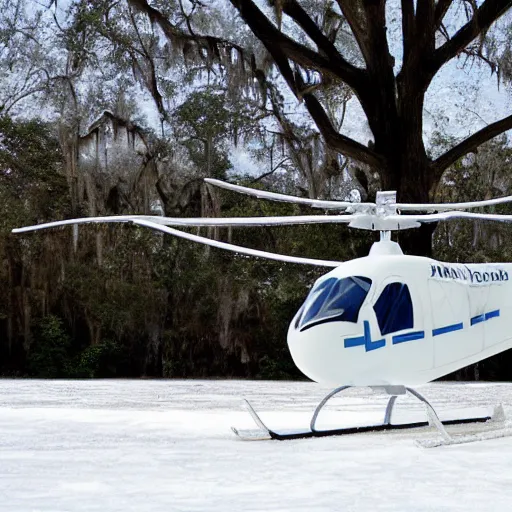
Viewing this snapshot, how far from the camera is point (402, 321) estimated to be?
5074 mm

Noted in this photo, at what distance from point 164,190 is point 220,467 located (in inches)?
475

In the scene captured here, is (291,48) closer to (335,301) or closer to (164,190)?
(164,190)

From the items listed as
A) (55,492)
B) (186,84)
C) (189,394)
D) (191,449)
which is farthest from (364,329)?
(186,84)

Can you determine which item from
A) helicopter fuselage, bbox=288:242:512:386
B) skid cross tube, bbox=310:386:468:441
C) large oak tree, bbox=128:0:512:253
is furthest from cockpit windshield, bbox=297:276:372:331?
large oak tree, bbox=128:0:512:253

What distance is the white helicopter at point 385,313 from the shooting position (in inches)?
191


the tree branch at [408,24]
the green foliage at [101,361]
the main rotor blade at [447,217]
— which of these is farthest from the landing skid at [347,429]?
the green foliage at [101,361]

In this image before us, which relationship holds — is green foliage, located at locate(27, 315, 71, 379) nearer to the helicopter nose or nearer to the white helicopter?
the white helicopter

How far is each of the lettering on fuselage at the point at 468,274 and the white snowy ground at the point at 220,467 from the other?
0.96m

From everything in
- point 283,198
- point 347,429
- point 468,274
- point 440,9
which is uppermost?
point 440,9

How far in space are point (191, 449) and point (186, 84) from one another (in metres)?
12.4

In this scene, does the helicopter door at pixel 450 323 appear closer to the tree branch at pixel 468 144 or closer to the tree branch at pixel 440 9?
the tree branch at pixel 468 144

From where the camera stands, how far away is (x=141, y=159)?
1573 centimetres

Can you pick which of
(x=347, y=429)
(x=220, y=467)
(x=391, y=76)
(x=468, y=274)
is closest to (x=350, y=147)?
(x=391, y=76)

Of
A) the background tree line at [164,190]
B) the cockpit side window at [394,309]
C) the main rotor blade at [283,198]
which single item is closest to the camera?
the main rotor blade at [283,198]
